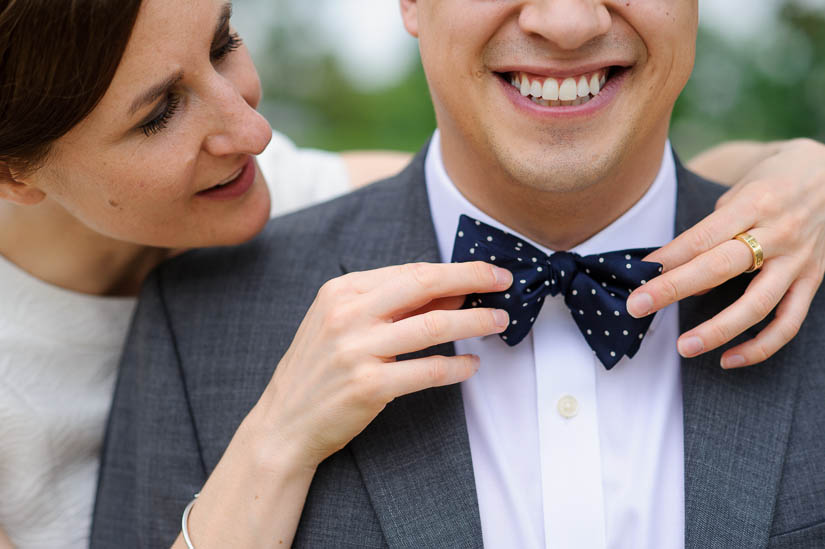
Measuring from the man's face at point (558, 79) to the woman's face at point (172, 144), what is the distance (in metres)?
0.41

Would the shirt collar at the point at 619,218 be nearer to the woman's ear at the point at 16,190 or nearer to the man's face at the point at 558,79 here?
the man's face at the point at 558,79

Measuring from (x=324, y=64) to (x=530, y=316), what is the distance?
6894 millimetres

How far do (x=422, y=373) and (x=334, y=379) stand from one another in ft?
0.49

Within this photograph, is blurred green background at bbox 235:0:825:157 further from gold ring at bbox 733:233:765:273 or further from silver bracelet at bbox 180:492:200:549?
silver bracelet at bbox 180:492:200:549

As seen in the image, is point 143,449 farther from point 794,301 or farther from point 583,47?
point 794,301

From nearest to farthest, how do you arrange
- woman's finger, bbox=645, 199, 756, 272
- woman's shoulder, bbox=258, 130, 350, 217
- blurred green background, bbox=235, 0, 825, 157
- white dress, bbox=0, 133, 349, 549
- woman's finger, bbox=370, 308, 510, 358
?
1. woman's finger, bbox=370, 308, 510, 358
2. woman's finger, bbox=645, 199, 756, 272
3. white dress, bbox=0, 133, 349, 549
4. woman's shoulder, bbox=258, 130, 350, 217
5. blurred green background, bbox=235, 0, 825, 157

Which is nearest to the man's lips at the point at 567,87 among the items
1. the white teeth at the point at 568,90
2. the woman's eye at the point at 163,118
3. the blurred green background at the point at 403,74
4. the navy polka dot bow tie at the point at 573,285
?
the white teeth at the point at 568,90

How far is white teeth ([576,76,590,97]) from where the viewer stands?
1.62m

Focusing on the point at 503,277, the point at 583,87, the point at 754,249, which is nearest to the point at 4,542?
the point at 503,277

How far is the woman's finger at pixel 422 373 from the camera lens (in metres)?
1.45

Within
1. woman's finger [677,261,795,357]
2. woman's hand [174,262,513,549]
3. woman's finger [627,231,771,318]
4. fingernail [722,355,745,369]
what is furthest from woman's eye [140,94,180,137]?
fingernail [722,355,745,369]

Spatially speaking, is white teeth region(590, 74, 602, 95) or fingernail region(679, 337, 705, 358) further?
white teeth region(590, 74, 602, 95)

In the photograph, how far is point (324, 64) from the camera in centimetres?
812

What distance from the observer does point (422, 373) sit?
1.46 metres
